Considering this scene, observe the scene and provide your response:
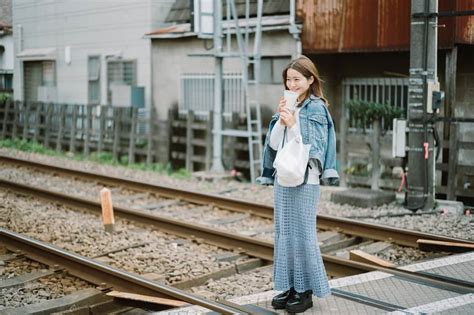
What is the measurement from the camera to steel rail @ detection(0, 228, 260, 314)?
6.25 meters

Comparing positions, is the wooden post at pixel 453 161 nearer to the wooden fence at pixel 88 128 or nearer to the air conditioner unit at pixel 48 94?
the wooden fence at pixel 88 128

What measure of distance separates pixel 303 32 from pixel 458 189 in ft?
16.9

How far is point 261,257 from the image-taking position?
8.62 metres

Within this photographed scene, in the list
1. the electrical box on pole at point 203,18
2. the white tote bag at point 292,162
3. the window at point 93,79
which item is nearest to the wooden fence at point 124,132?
the window at point 93,79

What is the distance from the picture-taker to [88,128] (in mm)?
20250

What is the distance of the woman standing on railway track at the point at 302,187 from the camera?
5.76 metres

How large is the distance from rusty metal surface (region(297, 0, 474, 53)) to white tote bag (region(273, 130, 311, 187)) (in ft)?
28.0

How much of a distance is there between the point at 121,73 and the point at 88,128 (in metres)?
1.99

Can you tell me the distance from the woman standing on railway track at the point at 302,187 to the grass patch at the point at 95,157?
11.0 m

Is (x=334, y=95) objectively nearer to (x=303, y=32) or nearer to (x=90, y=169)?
(x=303, y=32)

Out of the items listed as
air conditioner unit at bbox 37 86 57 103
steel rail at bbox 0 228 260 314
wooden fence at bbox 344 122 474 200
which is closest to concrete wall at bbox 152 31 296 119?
wooden fence at bbox 344 122 474 200

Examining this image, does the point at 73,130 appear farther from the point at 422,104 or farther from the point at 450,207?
the point at 450,207

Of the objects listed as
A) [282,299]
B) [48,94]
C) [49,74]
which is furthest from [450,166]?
[48,94]

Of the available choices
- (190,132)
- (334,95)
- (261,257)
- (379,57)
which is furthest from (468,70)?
(261,257)
